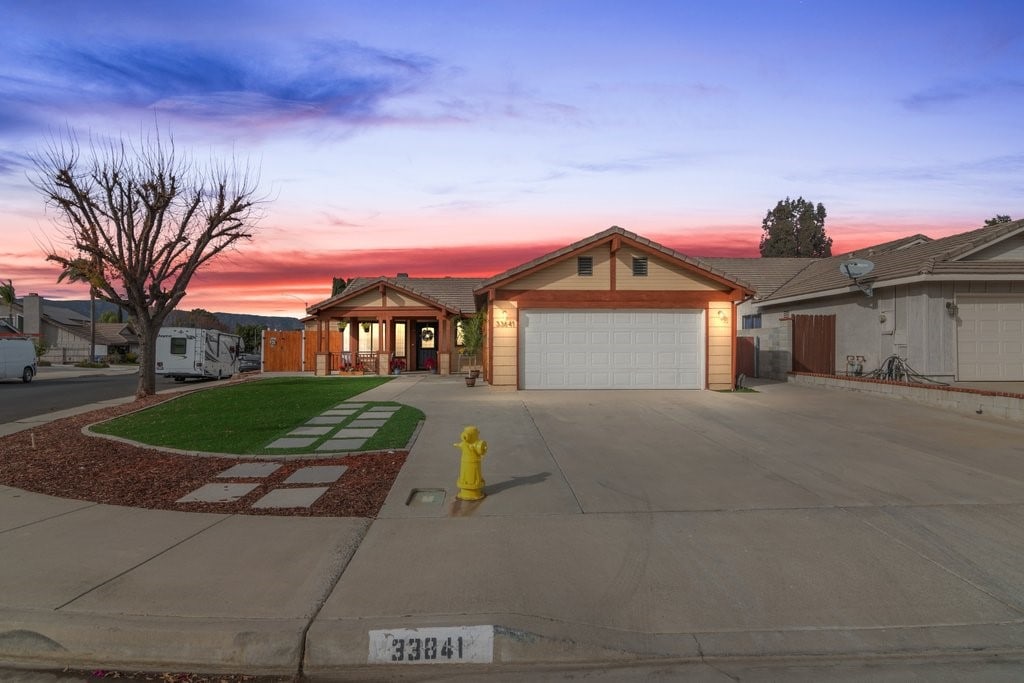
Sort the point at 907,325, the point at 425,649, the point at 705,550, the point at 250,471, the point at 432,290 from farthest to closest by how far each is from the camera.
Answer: the point at 432,290 < the point at 907,325 < the point at 250,471 < the point at 705,550 < the point at 425,649

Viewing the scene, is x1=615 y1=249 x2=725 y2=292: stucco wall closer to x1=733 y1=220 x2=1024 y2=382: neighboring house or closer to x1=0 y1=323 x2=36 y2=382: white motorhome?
x1=733 y1=220 x2=1024 y2=382: neighboring house

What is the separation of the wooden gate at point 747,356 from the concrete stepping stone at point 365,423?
15.4 m

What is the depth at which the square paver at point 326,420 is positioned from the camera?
1283 centimetres

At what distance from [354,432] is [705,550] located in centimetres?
720

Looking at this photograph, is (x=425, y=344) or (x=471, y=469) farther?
(x=425, y=344)

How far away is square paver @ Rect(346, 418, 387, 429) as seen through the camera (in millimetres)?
12387

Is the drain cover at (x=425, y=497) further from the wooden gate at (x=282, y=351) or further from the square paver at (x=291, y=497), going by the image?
the wooden gate at (x=282, y=351)

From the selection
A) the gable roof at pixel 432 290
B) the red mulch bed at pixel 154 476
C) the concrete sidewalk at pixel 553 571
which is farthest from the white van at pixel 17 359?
the concrete sidewalk at pixel 553 571

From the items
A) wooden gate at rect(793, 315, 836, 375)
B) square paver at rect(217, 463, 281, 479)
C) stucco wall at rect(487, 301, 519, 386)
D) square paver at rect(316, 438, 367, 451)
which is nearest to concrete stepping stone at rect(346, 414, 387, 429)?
square paver at rect(316, 438, 367, 451)

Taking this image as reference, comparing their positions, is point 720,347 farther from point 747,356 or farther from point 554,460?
point 554,460

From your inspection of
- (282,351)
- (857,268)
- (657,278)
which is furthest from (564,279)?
(282,351)

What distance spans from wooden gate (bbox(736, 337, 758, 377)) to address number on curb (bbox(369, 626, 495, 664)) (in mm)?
21723

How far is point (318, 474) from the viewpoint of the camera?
850 cm

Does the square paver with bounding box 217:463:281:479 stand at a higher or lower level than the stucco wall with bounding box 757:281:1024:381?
lower
